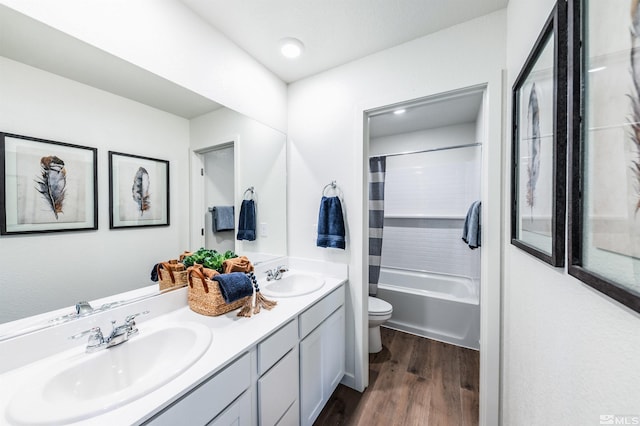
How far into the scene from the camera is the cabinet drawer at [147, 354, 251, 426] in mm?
707

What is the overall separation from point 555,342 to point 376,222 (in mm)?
1947

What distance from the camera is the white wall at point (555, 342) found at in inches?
17.6

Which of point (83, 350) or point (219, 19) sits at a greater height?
point (219, 19)

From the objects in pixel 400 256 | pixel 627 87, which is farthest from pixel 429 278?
pixel 627 87

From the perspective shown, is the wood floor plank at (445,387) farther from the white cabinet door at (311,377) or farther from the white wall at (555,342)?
the white cabinet door at (311,377)

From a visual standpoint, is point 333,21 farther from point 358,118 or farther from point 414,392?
point 414,392

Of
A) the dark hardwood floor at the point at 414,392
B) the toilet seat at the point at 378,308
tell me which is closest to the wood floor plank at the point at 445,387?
the dark hardwood floor at the point at 414,392

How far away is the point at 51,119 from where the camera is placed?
0.91 m

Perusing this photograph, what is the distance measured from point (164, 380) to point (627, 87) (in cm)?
129

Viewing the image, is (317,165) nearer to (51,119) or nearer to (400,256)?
(51,119)

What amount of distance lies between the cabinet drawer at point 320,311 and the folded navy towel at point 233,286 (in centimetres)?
35

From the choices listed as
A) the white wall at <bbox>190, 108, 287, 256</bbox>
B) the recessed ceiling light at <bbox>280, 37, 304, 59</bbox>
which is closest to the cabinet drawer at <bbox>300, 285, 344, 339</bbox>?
the white wall at <bbox>190, 108, 287, 256</bbox>

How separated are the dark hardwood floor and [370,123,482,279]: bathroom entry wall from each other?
3.32 feet

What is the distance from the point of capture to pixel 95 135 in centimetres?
103
